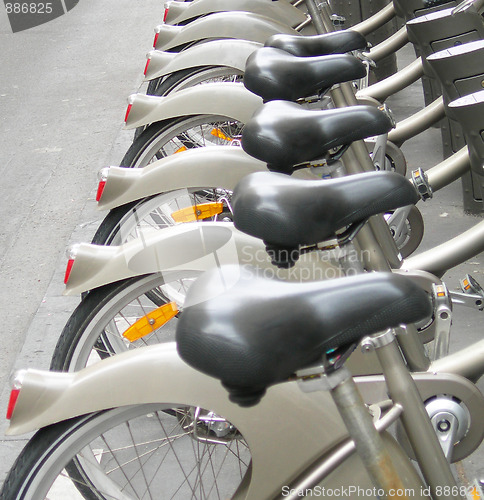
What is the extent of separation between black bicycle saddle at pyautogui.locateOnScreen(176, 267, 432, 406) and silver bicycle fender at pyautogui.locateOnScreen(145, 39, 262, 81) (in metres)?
2.67

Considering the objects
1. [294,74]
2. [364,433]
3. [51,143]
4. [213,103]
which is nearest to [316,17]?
[213,103]

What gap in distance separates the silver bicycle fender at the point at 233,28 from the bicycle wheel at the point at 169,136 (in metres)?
0.62

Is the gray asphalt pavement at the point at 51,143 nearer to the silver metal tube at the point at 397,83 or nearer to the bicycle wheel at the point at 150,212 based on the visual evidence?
the bicycle wheel at the point at 150,212

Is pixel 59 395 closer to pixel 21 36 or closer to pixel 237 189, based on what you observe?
pixel 237 189

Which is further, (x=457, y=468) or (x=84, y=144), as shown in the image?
(x=84, y=144)

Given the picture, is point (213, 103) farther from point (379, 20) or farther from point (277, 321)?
point (277, 321)

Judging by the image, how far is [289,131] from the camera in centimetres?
187

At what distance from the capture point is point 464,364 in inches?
84.0

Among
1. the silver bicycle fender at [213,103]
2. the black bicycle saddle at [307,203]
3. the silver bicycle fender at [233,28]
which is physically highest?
the black bicycle saddle at [307,203]

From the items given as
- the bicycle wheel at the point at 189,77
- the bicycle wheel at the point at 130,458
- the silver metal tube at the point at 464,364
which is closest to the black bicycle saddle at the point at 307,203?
the bicycle wheel at the point at 130,458

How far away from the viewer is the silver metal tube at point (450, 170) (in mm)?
2980

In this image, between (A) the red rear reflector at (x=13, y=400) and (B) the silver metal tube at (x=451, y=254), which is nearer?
(A) the red rear reflector at (x=13, y=400)

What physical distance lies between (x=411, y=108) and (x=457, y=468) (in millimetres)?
3581

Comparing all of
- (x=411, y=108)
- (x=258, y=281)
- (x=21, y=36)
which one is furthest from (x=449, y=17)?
(x=21, y=36)
